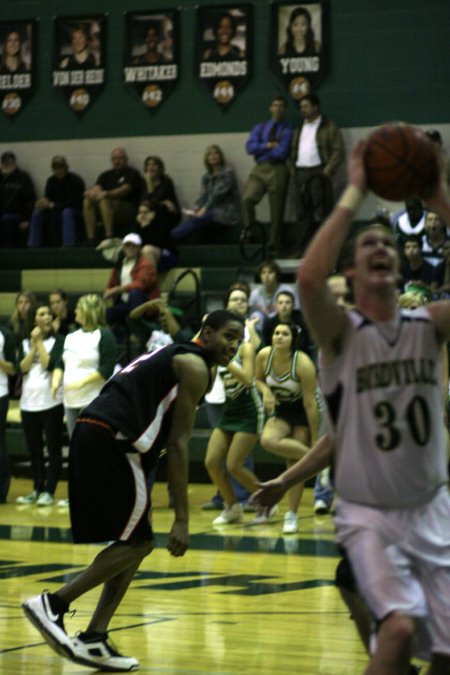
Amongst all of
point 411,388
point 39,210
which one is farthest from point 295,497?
point 39,210

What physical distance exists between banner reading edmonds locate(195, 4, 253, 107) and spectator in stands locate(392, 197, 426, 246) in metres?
4.20

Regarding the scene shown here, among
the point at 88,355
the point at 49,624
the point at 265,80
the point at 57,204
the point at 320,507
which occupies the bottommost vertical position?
the point at 320,507

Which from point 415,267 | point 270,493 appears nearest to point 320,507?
point 415,267

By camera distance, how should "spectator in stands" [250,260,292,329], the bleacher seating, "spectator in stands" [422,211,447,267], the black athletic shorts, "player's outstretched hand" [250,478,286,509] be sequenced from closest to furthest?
"player's outstretched hand" [250,478,286,509]
the black athletic shorts
"spectator in stands" [422,211,447,267]
"spectator in stands" [250,260,292,329]
the bleacher seating

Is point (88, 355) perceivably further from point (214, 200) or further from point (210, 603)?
point (214, 200)

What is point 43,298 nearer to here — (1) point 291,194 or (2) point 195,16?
(1) point 291,194

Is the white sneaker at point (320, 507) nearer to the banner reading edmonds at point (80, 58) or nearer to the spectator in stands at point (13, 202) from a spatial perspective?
the spectator in stands at point (13, 202)

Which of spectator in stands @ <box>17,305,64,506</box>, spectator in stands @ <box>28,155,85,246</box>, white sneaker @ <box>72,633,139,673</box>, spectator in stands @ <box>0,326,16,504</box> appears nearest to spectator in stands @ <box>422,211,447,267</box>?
spectator in stands @ <box>17,305,64,506</box>

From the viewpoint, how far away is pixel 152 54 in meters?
17.2

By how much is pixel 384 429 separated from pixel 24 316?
9.06 meters

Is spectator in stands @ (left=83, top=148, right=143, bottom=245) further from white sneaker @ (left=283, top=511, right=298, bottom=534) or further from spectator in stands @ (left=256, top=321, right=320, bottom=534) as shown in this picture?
white sneaker @ (left=283, top=511, right=298, bottom=534)

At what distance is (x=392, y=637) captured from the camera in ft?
11.6

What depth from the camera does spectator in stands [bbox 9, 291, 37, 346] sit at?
1232 cm

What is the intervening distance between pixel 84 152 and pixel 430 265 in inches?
264
